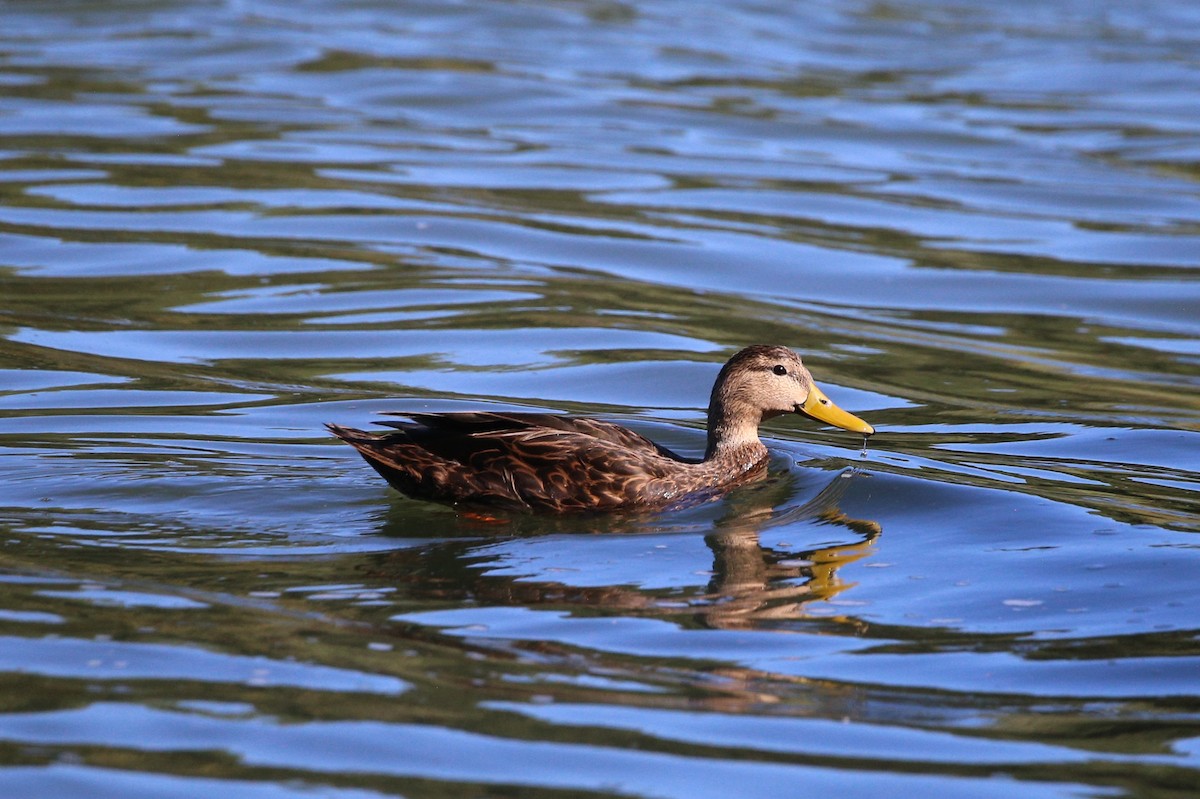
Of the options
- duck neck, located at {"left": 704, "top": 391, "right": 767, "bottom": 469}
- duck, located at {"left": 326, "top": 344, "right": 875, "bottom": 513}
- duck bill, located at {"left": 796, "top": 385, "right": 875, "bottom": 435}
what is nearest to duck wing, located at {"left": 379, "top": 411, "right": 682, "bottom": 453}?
duck, located at {"left": 326, "top": 344, "right": 875, "bottom": 513}

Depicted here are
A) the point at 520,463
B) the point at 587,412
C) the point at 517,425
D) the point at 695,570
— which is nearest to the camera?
the point at 695,570

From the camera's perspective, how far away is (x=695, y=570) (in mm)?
7383

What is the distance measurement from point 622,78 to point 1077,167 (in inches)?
300

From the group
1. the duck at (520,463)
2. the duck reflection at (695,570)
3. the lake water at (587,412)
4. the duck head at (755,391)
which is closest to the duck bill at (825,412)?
the duck head at (755,391)

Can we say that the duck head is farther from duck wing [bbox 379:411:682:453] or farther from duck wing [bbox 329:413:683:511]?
duck wing [bbox 329:413:683:511]

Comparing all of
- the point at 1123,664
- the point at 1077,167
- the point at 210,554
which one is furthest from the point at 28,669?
the point at 1077,167

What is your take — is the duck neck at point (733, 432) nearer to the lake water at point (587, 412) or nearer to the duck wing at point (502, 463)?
the lake water at point (587, 412)

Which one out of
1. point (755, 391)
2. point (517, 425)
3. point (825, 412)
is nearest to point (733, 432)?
point (755, 391)

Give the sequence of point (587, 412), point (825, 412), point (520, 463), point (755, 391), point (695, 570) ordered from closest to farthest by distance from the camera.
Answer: point (695, 570) → point (520, 463) → point (755, 391) → point (825, 412) → point (587, 412)

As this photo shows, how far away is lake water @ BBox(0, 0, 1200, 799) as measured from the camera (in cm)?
558

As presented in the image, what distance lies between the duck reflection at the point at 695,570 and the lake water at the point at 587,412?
34 mm

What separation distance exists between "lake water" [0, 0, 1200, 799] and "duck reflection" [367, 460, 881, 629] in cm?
3

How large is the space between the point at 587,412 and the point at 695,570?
3347 millimetres

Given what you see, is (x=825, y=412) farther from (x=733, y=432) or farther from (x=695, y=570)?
(x=695, y=570)
